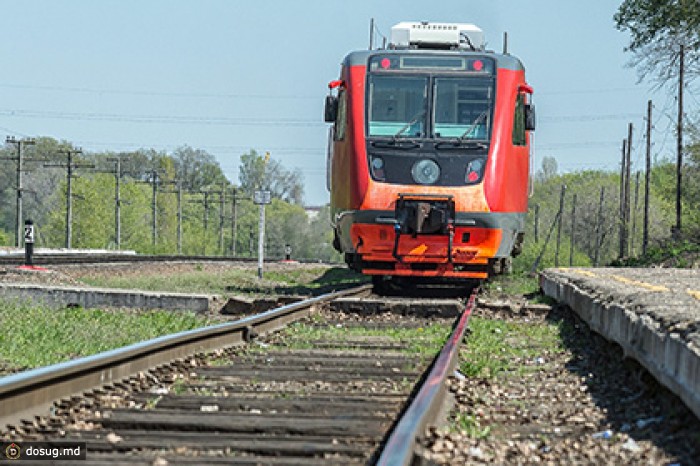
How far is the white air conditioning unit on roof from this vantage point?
61.5 feet

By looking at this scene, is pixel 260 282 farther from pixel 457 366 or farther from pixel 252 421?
pixel 252 421

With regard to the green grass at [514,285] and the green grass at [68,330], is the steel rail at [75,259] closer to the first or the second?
the green grass at [514,285]

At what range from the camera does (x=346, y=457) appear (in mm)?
5113

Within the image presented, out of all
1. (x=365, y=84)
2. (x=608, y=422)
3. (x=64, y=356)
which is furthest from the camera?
(x=365, y=84)

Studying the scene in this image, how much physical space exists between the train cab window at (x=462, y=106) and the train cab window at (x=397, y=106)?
0.22 meters

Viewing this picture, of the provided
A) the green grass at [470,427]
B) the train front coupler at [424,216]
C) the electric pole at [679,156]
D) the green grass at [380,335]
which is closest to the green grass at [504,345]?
the green grass at [380,335]

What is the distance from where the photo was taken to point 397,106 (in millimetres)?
17000

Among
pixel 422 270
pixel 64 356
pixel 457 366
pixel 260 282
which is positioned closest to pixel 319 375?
pixel 457 366

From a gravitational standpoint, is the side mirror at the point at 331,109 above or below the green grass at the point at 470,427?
above

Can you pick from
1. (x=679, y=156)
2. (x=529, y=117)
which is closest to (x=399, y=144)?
(x=529, y=117)

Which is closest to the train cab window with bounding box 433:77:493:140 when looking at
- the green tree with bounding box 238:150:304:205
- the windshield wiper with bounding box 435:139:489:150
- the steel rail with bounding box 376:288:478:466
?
the windshield wiper with bounding box 435:139:489:150

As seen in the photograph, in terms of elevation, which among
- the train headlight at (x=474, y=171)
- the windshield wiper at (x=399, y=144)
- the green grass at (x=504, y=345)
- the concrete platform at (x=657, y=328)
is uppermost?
the windshield wiper at (x=399, y=144)

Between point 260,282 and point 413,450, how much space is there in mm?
21584

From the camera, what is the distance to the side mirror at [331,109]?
17469 mm
